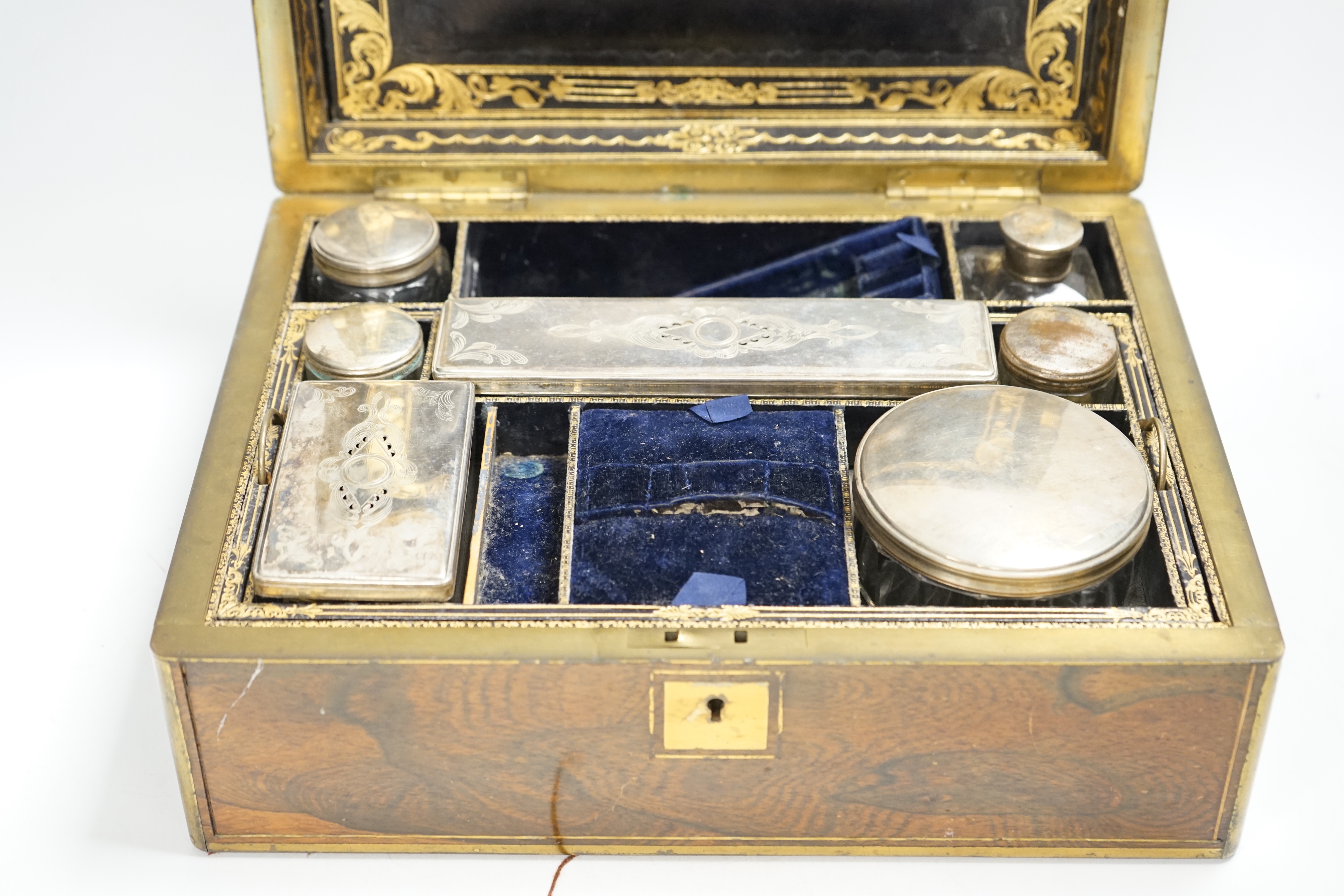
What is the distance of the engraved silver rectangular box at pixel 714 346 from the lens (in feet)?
12.7

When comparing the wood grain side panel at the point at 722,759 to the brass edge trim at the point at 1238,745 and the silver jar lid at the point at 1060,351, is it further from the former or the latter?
the silver jar lid at the point at 1060,351

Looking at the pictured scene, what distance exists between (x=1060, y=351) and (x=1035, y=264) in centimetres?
42

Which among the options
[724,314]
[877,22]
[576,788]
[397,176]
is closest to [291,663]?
[576,788]

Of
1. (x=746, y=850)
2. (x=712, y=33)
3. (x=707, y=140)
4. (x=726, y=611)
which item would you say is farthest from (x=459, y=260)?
(x=746, y=850)

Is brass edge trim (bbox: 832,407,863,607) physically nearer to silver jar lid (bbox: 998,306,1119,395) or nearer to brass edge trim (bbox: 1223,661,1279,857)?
silver jar lid (bbox: 998,306,1119,395)

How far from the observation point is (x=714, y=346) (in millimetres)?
3959

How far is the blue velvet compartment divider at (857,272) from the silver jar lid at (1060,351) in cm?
40

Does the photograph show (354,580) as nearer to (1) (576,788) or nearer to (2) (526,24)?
(1) (576,788)

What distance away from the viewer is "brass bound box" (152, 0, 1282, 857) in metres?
3.30

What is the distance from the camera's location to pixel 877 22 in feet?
14.3

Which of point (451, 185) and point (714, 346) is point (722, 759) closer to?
point (714, 346)

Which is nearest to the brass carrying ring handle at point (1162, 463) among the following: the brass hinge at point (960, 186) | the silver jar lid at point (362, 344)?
the brass hinge at point (960, 186)

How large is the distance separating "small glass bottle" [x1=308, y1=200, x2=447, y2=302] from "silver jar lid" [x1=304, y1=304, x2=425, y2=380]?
191mm

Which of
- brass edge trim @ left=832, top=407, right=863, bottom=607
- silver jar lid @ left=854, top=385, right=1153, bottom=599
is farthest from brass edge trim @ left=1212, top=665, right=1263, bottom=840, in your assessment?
brass edge trim @ left=832, top=407, right=863, bottom=607
